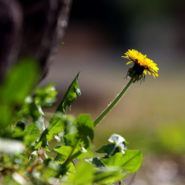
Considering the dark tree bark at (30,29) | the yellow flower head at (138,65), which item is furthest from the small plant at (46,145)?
the dark tree bark at (30,29)

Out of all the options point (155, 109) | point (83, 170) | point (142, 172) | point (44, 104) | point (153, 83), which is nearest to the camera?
point (83, 170)

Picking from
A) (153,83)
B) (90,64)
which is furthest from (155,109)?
(90,64)

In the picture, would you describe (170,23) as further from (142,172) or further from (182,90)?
(142,172)

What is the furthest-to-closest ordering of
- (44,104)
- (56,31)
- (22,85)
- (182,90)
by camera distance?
1. (182,90)
2. (56,31)
3. (44,104)
4. (22,85)

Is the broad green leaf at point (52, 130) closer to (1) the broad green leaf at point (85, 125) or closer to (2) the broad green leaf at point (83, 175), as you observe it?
(1) the broad green leaf at point (85, 125)

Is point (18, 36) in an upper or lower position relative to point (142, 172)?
upper

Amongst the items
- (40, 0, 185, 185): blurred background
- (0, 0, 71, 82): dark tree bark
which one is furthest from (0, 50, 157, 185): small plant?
(40, 0, 185, 185): blurred background

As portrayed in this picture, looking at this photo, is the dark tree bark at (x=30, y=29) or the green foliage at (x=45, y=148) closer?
the green foliage at (x=45, y=148)

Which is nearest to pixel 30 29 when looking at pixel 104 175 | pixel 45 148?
pixel 45 148
